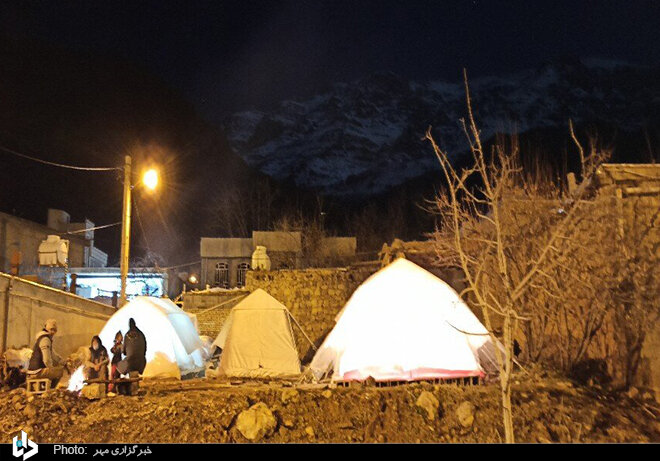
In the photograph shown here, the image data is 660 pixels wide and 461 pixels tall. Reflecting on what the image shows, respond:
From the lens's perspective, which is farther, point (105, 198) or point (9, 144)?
point (105, 198)

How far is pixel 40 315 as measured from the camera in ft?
41.2

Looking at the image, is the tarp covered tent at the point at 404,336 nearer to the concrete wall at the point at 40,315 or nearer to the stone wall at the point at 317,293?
the concrete wall at the point at 40,315

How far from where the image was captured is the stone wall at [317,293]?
17875 millimetres

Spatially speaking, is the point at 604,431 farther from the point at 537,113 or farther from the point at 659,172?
the point at 537,113

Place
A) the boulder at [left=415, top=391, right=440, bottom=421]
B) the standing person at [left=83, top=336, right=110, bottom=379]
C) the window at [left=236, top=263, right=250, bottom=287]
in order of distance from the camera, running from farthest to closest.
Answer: the window at [left=236, top=263, right=250, bottom=287] < the standing person at [left=83, top=336, right=110, bottom=379] < the boulder at [left=415, top=391, right=440, bottom=421]

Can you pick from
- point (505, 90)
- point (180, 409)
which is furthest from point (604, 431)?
A: point (505, 90)

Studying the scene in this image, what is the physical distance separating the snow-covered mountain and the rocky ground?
208ft

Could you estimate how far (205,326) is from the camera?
818 inches

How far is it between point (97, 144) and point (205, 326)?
28.4 metres

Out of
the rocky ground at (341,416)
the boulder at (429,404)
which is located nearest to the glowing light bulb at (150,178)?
the rocky ground at (341,416)

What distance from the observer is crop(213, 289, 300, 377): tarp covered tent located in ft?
40.6

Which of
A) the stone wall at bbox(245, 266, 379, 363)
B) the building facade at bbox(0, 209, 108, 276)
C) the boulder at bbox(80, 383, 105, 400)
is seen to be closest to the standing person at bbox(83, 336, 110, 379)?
the boulder at bbox(80, 383, 105, 400)

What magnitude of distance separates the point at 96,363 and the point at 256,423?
3.38 meters

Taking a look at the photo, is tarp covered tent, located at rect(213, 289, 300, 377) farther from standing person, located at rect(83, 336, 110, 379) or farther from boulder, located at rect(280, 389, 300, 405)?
boulder, located at rect(280, 389, 300, 405)
